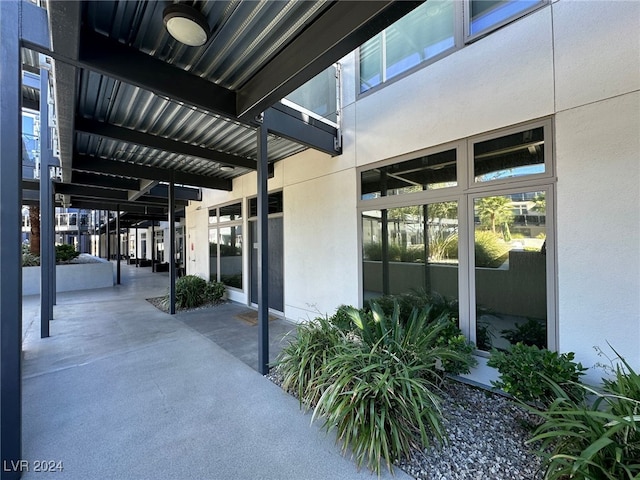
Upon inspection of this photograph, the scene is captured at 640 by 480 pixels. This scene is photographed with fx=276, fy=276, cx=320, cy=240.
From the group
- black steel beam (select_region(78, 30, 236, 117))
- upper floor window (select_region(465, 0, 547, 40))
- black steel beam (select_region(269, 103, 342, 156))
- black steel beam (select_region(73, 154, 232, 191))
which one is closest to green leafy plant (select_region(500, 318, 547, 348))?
upper floor window (select_region(465, 0, 547, 40))

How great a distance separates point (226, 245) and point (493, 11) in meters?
7.03

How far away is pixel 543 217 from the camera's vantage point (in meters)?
2.62

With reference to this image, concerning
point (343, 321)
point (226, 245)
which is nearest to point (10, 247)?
point (343, 321)

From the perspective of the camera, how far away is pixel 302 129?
392cm

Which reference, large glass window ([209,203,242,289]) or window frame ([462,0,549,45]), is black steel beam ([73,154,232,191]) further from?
window frame ([462,0,549,45])

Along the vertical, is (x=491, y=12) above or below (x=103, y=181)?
above

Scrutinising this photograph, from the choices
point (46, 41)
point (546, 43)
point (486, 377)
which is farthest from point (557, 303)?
point (46, 41)

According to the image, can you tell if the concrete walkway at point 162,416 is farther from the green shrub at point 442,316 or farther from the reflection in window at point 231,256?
the reflection in window at point 231,256

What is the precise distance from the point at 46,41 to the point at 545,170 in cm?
421

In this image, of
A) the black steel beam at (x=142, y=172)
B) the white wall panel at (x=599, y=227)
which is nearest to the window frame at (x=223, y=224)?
the black steel beam at (x=142, y=172)

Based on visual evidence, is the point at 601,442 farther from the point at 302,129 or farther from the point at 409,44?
the point at 409,44

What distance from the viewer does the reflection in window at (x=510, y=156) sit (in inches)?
105

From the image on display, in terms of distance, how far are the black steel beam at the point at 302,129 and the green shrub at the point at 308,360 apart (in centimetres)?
251

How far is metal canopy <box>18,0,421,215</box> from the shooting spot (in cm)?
194
